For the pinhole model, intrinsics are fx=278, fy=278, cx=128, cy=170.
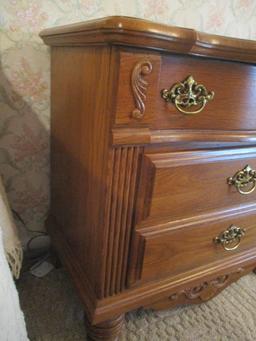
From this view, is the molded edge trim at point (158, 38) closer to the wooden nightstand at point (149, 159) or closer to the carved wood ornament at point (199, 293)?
the wooden nightstand at point (149, 159)

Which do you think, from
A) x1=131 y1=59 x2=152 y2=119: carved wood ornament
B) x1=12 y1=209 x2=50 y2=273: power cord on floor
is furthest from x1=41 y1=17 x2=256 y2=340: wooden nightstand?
x1=12 y1=209 x2=50 y2=273: power cord on floor

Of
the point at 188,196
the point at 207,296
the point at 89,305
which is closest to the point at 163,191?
the point at 188,196

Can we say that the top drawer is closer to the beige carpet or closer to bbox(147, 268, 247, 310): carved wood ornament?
bbox(147, 268, 247, 310): carved wood ornament

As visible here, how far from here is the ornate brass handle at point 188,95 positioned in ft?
1.75

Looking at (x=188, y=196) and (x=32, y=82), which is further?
(x=32, y=82)

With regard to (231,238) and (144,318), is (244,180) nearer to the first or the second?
(231,238)

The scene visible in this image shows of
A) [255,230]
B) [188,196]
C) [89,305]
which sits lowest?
[89,305]

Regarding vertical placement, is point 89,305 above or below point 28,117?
below

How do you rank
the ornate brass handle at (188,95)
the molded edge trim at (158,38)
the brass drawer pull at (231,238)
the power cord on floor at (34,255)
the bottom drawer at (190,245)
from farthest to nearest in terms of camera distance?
the power cord on floor at (34,255) → the brass drawer pull at (231,238) → the bottom drawer at (190,245) → the ornate brass handle at (188,95) → the molded edge trim at (158,38)

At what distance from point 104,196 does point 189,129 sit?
228 mm

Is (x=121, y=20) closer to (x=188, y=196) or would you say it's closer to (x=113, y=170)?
(x=113, y=170)

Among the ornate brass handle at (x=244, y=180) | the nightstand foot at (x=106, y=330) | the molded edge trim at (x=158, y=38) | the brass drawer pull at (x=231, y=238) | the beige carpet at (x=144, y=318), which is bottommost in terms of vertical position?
the beige carpet at (x=144, y=318)

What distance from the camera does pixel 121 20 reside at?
1.36ft

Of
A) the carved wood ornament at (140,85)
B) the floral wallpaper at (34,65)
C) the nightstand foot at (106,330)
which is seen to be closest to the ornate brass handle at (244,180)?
the carved wood ornament at (140,85)
